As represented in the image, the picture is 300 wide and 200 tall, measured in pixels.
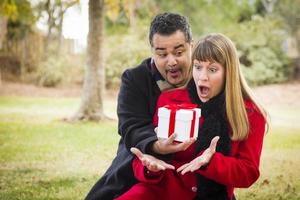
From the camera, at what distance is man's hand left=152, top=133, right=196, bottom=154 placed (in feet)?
8.08

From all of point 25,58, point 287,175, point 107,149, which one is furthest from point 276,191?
point 25,58

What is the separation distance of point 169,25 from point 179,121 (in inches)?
36.9

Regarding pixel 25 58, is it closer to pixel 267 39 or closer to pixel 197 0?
pixel 197 0

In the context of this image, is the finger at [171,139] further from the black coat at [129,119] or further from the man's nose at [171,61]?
the man's nose at [171,61]

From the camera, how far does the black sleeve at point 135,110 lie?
2.95 meters

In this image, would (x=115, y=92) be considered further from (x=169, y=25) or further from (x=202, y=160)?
(x=202, y=160)

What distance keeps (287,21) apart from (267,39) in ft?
2.93

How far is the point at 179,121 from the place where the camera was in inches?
95.7

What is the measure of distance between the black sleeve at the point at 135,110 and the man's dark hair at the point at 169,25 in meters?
0.31

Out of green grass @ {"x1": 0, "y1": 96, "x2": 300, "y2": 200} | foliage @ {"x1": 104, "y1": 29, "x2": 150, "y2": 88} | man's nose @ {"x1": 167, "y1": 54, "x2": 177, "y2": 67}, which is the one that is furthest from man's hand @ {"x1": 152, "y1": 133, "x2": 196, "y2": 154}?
foliage @ {"x1": 104, "y1": 29, "x2": 150, "y2": 88}

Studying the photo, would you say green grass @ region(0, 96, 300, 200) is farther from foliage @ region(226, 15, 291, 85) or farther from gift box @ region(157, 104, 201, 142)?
foliage @ region(226, 15, 291, 85)

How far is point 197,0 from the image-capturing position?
1955 cm

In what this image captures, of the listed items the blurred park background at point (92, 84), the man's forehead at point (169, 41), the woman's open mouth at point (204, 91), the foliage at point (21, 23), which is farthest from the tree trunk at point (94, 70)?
the foliage at point (21, 23)

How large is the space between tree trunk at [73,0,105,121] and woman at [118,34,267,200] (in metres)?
6.24
